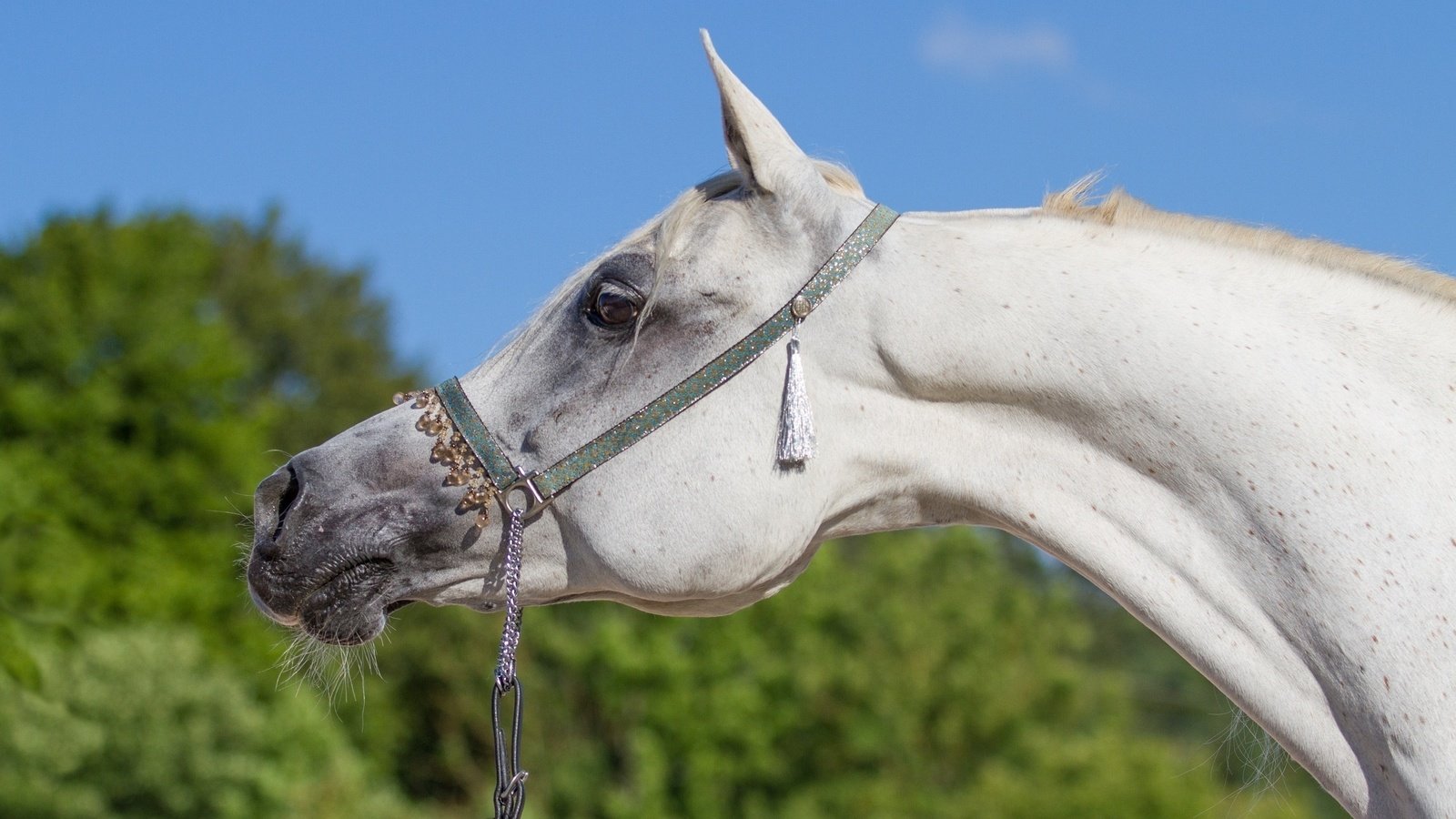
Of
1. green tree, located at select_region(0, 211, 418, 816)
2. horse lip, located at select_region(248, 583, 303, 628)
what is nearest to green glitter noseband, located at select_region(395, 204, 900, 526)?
horse lip, located at select_region(248, 583, 303, 628)

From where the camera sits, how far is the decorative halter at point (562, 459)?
283 cm

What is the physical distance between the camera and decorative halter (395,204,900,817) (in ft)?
9.29

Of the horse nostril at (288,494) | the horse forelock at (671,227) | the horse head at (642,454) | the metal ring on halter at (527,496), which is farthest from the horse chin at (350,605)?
the horse forelock at (671,227)

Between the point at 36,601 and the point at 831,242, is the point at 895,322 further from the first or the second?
the point at 36,601

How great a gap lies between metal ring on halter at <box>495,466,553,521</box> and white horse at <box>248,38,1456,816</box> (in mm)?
43

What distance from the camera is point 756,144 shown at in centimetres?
293

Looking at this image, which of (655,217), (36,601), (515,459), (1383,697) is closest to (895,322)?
(655,217)

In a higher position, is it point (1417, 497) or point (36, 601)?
point (36, 601)

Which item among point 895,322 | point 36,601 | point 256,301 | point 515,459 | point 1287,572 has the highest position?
point 256,301

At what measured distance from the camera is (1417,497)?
2.40 meters

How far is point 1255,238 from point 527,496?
1.71 m

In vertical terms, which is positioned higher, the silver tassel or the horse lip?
the silver tassel

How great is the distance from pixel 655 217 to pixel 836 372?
0.62 m

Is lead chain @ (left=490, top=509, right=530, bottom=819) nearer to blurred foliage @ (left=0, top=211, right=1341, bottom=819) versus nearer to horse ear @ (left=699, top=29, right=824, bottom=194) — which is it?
horse ear @ (left=699, top=29, right=824, bottom=194)
